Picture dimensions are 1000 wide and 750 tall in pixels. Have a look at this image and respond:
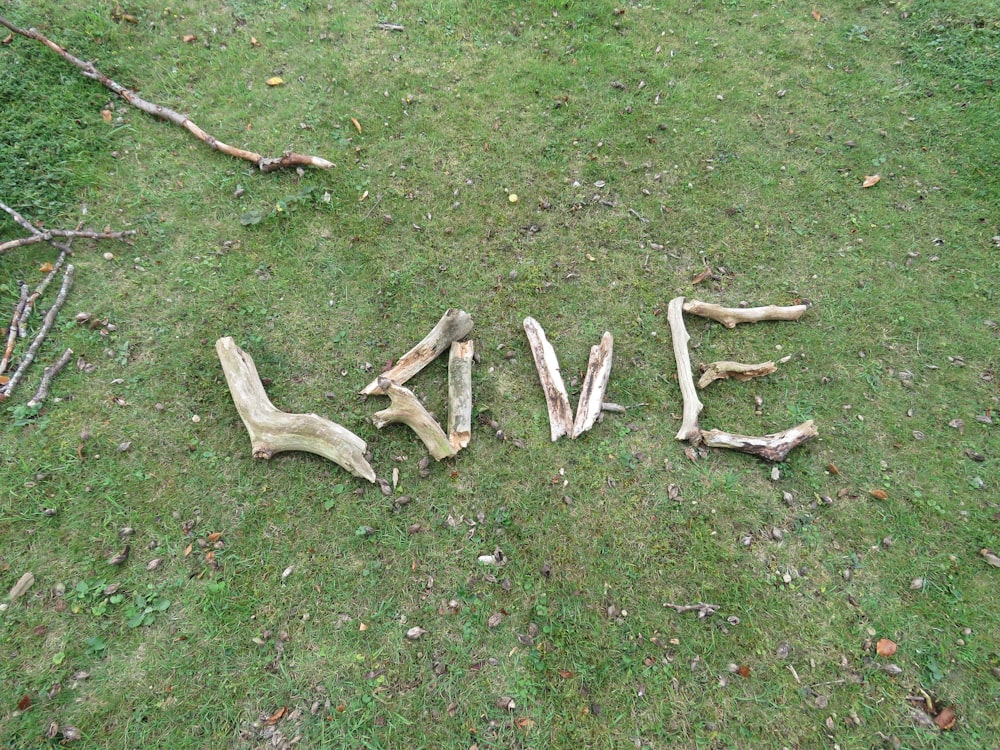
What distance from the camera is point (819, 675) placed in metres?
3.39

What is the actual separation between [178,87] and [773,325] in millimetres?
7342

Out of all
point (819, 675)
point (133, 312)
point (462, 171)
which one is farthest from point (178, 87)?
point (819, 675)

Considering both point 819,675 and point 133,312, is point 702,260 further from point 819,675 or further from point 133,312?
point 133,312

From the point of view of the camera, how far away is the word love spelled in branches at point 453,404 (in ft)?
12.8

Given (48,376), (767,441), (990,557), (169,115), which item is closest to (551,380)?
(767,441)

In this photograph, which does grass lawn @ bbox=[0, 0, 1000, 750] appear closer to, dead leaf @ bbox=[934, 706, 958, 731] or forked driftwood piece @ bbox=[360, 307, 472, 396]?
dead leaf @ bbox=[934, 706, 958, 731]

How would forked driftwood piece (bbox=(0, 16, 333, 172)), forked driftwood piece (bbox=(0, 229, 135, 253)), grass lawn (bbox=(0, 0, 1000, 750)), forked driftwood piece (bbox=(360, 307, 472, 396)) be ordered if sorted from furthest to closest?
forked driftwood piece (bbox=(0, 16, 333, 172)), forked driftwood piece (bbox=(0, 229, 135, 253)), forked driftwood piece (bbox=(360, 307, 472, 396)), grass lawn (bbox=(0, 0, 1000, 750))

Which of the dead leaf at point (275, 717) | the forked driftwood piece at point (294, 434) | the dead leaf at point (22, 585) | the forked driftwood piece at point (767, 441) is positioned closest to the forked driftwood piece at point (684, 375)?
the forked driftwood piece at point (767, 441)

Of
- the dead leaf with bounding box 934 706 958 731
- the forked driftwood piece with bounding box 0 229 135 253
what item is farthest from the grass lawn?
the forked driftwood piece with bounding box 0 229 135 253

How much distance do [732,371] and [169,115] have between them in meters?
6.71

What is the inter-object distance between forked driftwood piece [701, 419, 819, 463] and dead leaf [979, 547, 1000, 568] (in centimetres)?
141

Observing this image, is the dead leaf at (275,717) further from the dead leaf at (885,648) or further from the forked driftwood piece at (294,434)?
the dead leaf at (885,648)

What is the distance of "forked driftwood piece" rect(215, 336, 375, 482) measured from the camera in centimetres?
387

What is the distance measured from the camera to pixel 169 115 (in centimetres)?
568
